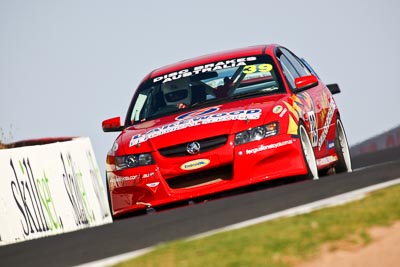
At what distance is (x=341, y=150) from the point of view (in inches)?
566

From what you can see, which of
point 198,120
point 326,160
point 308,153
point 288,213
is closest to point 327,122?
point 326,160

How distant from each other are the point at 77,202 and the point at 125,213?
74cm

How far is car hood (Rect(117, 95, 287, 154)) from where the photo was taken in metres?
12.2

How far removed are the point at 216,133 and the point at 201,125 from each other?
0.25 meters

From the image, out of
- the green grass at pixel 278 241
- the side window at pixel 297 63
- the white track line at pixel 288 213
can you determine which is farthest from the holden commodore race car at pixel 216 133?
the green grass at pixel 278 241

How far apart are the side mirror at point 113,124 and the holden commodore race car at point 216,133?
0.01 m

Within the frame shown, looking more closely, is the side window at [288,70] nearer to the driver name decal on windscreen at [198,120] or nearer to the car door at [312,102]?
the car door at [312,102]

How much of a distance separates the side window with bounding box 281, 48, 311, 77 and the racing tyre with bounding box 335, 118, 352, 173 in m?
0.71

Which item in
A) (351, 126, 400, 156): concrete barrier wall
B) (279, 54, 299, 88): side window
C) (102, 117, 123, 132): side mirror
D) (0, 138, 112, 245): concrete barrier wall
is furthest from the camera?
(351, 126, 400, 156): concrete barrier wall

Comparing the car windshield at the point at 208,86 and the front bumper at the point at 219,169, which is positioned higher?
the car windshield at the point at 208,86

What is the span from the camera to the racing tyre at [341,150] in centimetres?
1431

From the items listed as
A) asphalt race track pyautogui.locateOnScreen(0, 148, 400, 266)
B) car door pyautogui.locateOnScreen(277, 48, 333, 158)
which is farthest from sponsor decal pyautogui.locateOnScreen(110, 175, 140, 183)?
car door pyautogui.locateOnScreen(277, 48, 333, 158)

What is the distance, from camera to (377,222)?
8.16 metres

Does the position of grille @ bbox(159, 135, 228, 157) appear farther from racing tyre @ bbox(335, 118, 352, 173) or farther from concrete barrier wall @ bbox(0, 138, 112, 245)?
racing tyre @ bbox(335, 118, 352, 173)
